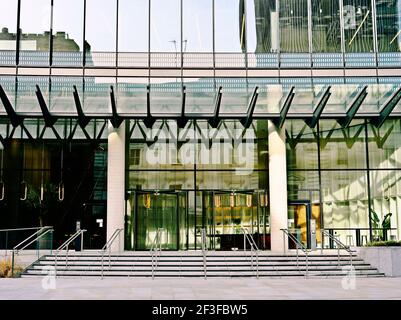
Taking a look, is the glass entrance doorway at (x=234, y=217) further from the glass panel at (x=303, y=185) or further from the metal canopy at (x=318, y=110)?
the metal canopy at (x=318, y=110)

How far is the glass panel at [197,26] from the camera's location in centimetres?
2644

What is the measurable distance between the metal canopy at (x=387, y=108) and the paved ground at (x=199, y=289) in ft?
24.2

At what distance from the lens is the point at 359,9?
27.0 m

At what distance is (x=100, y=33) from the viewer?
26203 millimetres

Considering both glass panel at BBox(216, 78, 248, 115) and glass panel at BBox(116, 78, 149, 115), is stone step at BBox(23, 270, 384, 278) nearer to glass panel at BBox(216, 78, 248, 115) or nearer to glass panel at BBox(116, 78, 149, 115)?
glass panel at BBox(116, 78, 149, 115)

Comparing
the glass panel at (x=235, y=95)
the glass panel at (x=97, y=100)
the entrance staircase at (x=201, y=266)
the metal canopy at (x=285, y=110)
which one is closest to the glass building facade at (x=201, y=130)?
the glass panel at (x=235, y=95)

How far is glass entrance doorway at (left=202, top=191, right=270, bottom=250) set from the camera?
26141mm

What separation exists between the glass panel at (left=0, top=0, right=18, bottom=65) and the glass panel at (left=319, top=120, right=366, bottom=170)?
1305 centimetres

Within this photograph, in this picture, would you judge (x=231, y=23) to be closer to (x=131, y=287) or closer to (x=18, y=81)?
(x=18, y=81)

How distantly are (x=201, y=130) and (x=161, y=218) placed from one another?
4.01 meters

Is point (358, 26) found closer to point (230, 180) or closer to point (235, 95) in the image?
point (235, 95)

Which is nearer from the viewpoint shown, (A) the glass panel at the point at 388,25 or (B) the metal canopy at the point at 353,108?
(B) the metal canopy at the point at 353,108
